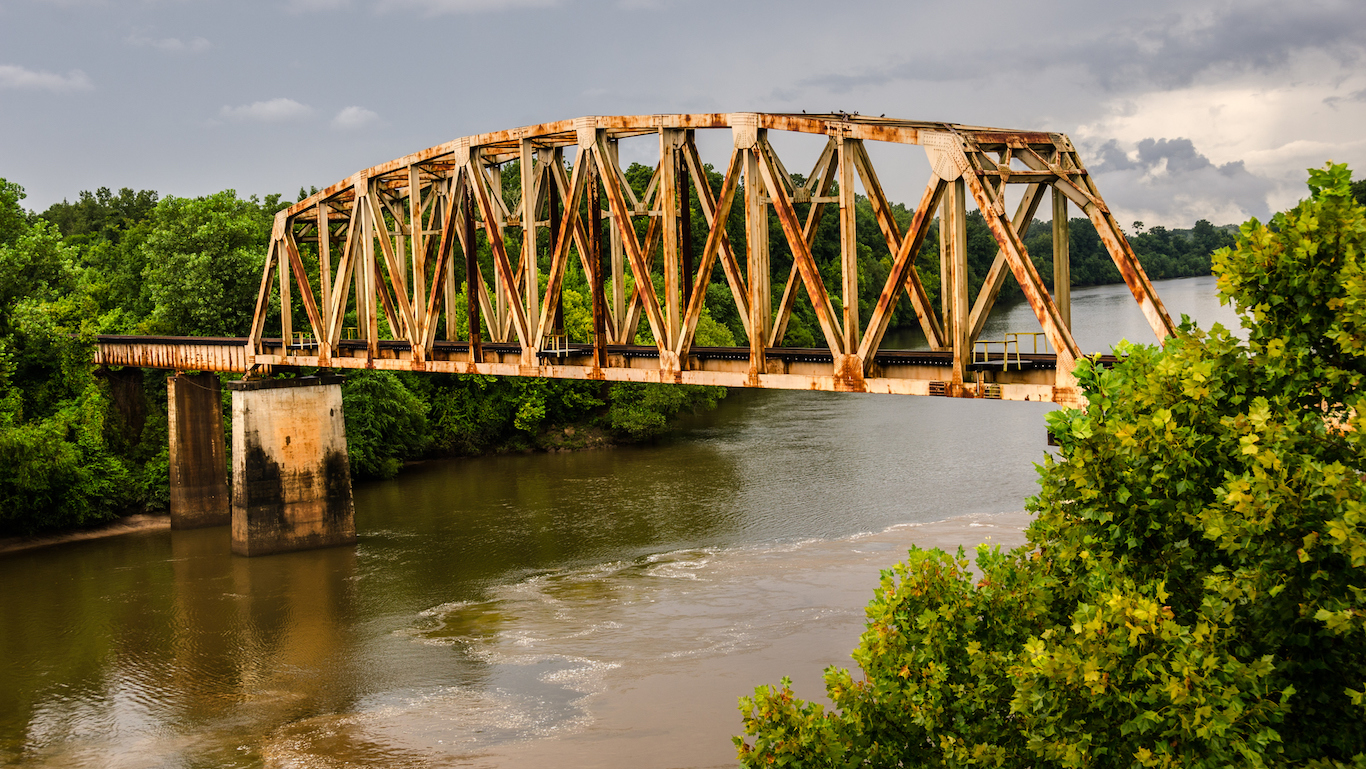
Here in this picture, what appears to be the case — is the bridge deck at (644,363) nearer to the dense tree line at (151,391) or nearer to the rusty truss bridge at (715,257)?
the rusty truss bridge at (715,257)

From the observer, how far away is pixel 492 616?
99.0 feet

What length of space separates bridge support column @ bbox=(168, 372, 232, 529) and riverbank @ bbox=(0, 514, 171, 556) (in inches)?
66.5

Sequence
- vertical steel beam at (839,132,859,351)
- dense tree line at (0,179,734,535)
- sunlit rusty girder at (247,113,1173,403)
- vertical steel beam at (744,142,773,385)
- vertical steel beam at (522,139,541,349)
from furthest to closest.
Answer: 1. dense tree line at (0,179,734,535)
2. vertical steel beam at (522,139,541,349)
3. vertical steel beam at (744,142,773,385)
4. vertical steel beam at (839,132,859,351)
5. sunlit rusty girder at (247,113,1173,403)

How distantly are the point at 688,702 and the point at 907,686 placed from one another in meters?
11.1

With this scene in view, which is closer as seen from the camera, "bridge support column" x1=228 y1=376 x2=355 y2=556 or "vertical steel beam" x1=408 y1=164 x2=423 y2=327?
"vertical steel beam" x1=408 y1=164 x2=423 y2=327

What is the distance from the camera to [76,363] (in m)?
46.2

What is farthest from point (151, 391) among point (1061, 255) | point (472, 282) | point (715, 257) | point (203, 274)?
point (1061, 255)

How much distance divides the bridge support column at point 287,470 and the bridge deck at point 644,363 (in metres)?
1.58

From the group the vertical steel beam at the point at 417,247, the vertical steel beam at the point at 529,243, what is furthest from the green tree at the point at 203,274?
the vertical steel beam at the point at 529,243

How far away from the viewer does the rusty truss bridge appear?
18.8 meters

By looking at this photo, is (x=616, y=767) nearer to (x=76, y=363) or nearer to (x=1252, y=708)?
(x=1252, y=708)

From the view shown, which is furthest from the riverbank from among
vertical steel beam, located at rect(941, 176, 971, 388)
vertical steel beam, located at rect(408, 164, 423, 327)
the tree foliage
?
the tree foliage

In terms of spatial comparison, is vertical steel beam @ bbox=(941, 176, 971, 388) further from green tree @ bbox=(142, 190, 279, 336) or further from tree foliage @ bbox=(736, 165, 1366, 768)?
green tree @ bbox=(142, 190, 279, 336)

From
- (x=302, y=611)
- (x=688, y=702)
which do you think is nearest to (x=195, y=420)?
(x=302, y=611)
